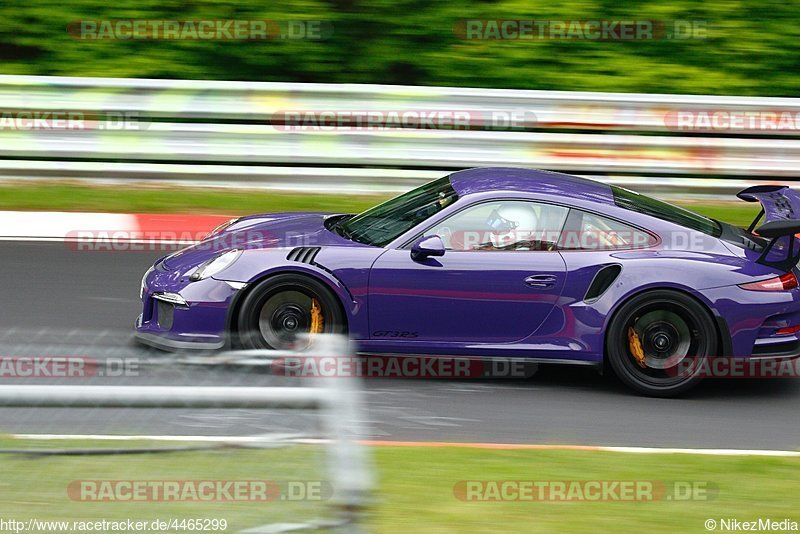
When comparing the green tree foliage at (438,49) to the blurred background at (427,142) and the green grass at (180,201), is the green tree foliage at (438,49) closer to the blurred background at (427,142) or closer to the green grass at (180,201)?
the blurred background at (427,142)

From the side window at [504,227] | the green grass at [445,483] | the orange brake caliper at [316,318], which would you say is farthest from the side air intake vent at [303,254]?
Answer: the green grass at [445,483]

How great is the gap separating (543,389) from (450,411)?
2.60ft

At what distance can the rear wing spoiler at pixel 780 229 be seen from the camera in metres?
6.32

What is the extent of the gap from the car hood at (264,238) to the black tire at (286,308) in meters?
0.28

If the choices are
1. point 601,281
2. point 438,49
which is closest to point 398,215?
point 601,281

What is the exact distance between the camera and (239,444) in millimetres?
2910

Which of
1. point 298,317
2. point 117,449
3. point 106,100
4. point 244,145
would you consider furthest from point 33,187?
point 117,449

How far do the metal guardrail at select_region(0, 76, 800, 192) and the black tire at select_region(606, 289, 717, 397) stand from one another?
14.9 feet

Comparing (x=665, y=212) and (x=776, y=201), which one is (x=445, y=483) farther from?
(x=776, y=201)

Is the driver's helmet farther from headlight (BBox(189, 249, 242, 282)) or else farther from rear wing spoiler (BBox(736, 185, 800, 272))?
headlight (BBox(189, 249, 242, 282))

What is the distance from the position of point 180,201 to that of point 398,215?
4.08 metres

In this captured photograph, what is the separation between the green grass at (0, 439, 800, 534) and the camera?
2895 millimetres

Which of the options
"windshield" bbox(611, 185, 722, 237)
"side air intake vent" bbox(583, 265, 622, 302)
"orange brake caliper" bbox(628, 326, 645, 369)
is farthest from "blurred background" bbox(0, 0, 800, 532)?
"windshield" bbox(611, 185, 722, 237)

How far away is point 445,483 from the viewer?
464cm
